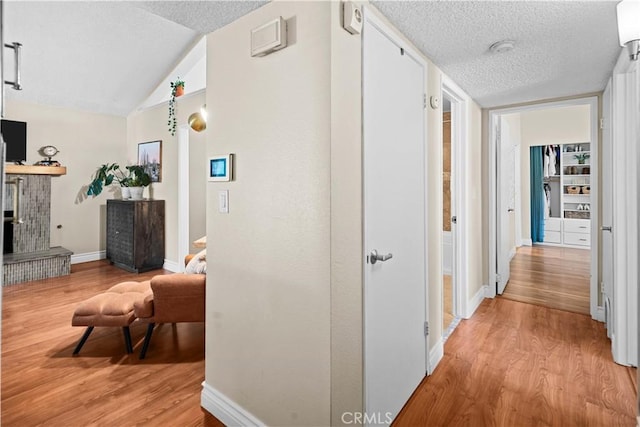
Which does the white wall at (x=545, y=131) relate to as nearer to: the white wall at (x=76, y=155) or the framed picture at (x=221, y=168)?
the framed picture at (x=221, y=168)

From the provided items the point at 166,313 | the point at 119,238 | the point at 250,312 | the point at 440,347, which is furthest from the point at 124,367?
the point at 119,238

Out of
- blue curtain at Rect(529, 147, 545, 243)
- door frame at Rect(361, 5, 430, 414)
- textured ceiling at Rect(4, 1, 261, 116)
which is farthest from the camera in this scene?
blue curtain at Rect(529, 147, 545, 243)

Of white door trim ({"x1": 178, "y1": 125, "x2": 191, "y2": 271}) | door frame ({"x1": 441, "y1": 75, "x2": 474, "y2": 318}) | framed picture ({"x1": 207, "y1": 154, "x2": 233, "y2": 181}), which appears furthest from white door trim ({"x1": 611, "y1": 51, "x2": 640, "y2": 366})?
white door trim ({"x1": 178, "y1": 125, "x2": 191, "y2": 271})

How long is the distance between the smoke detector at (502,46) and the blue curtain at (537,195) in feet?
19.6

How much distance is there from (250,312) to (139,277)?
12.1ft

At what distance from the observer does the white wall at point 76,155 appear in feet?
16.7

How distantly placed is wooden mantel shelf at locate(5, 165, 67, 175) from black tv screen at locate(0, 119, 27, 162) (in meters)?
0.11

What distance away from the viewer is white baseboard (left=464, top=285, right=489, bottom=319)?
3.22 m

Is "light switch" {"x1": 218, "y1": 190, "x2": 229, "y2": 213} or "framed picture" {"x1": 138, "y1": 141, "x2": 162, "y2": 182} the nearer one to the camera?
"light switch" {"x1": 218, "y1": 190, "x2": 229, "y2": 213}

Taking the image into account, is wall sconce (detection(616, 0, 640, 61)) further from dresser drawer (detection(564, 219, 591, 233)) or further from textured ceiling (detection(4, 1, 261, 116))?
dresser drawer (detection(564, 219, 591, 233))

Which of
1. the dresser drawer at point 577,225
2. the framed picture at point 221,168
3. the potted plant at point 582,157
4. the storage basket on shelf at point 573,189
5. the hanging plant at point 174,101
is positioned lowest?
the dresser drawer at point 577,225

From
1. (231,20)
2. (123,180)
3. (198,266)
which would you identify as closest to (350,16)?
(231,20)

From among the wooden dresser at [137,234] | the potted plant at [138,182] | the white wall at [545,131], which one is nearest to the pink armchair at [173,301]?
the wooden dresser at [137,234]

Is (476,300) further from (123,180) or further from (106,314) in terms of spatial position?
(123,180)
